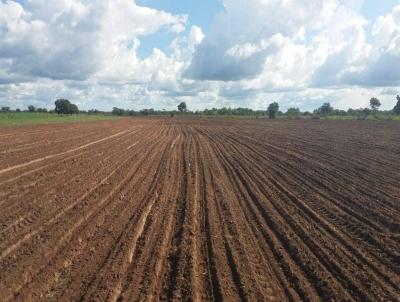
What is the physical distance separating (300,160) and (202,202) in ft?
31.0

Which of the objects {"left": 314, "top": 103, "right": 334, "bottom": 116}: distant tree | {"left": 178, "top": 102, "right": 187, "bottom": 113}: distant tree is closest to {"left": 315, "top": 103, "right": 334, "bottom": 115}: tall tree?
{"left": 314, "top": 103, "right": 334, "bottom": 116}: distant tree

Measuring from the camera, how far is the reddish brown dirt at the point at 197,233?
6246mm

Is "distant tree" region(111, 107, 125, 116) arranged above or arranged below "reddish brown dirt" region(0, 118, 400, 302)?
below

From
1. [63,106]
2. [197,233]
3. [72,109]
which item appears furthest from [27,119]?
[197,233]

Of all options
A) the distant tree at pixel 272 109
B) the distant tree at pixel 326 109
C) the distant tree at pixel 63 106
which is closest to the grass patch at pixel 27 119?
the distant tree at pixel 63 106

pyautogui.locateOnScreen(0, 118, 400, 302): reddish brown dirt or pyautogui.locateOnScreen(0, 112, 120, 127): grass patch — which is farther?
pyautogui.locateOnScreen(0, 112, 120, 127): grass patch

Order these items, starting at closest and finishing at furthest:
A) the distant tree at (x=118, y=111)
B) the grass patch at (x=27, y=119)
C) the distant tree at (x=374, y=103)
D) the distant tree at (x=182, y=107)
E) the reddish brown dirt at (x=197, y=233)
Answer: the reddish brown dirt at (x=197, y=233)
the grass patch at (x=27, y=119)
the distant tree at (x=374, y=103)
the distant tree at (x=118, y=111)
the distant tree at (x=182, y=107)

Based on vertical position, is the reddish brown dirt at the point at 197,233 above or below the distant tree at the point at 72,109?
above

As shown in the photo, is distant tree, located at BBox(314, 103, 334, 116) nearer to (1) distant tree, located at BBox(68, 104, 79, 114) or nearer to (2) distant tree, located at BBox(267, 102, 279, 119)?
(2) distant tree, located at BBox(267, 102, 279, 119)

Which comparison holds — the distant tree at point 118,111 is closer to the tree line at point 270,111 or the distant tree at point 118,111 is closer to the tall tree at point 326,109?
the tree line at point 270,111

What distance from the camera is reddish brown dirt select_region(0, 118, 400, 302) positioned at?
20.5ft

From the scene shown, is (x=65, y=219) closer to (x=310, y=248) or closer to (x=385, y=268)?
(x=310, y=248)

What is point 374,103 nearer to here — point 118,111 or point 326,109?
point 326,109

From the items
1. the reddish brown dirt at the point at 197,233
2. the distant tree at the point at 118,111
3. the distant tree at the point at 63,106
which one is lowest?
the distant tree at the point at 118,111
